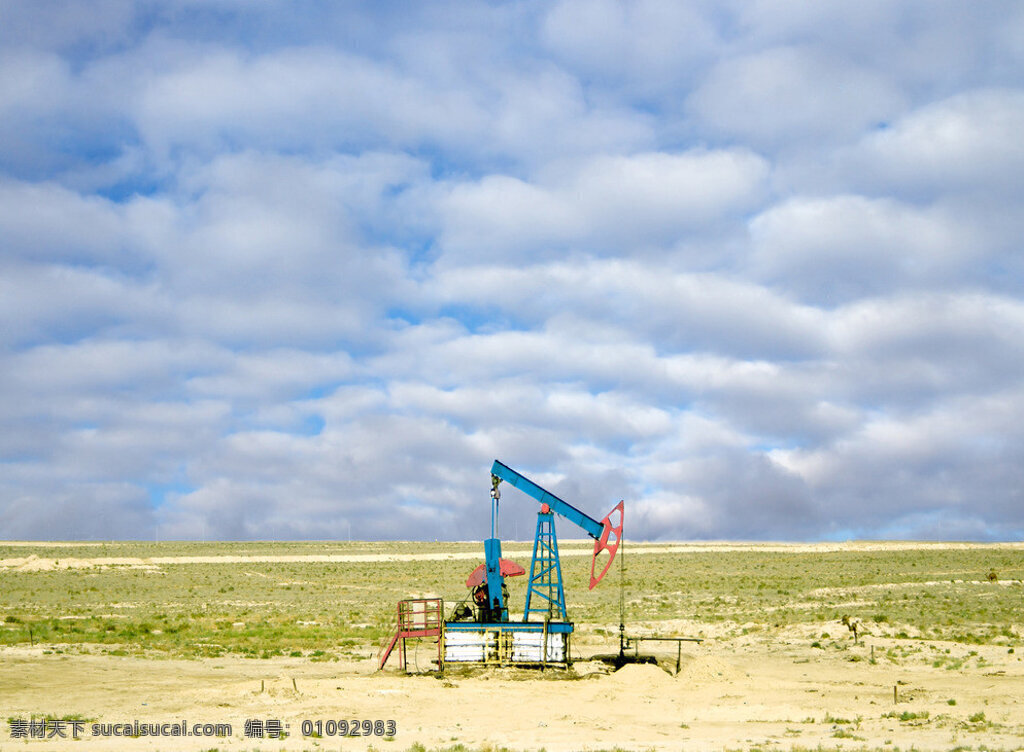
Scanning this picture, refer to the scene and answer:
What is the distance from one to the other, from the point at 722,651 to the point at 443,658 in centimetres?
1216

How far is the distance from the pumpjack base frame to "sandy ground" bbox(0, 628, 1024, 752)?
56 centimetres

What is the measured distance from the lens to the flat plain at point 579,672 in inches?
704

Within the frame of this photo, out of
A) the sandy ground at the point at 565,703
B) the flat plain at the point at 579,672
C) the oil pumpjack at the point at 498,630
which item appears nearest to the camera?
the sandy ground at the point at 565,703

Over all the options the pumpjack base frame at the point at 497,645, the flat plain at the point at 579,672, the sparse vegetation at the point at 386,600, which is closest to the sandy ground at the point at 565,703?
the flat plain at the point at 579,672

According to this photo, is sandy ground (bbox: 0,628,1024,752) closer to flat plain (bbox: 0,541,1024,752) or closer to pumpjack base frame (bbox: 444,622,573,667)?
flat plain (bbox: 0,541,1024,752)

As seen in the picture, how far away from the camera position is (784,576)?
6266cm

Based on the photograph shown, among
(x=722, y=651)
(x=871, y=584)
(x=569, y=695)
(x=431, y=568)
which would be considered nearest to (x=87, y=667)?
(x=569, y=695)

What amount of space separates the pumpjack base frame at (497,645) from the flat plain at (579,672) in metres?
0.72

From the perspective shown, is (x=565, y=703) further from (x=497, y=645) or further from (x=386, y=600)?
(x=386, y=600)

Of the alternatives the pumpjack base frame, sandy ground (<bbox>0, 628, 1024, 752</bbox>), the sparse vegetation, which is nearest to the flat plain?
sandy ground (<bbox>0, 628, 1024, 752</bbox>)

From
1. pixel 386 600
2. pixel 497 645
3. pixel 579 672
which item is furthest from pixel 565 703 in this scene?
pixel 386 600

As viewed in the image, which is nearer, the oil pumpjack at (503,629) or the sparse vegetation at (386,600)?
the oil pumpjack at (503,629)

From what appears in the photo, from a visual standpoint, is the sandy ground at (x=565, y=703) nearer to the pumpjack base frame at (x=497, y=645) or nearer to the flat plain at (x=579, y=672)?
the flat plain at (x=579, y=672)

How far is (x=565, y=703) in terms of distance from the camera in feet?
70.6
